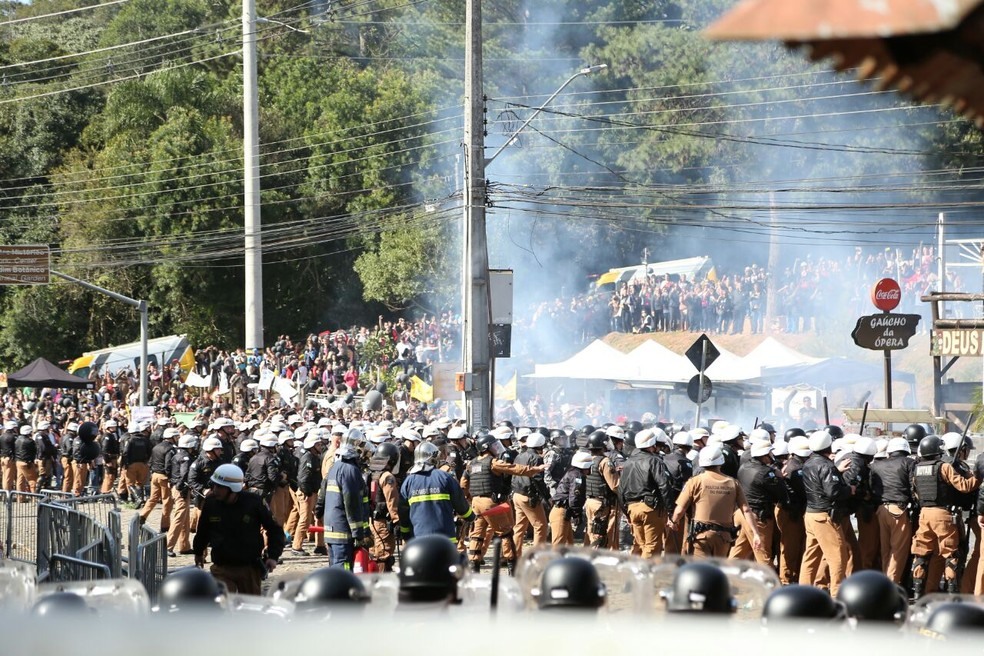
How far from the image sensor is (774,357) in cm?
2920

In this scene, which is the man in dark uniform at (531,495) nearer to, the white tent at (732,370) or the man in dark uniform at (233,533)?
the man in dark uniform at (233,533)

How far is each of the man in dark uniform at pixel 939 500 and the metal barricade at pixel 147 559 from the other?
24.5 ft

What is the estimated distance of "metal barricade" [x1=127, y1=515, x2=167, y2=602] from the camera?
1062 cm

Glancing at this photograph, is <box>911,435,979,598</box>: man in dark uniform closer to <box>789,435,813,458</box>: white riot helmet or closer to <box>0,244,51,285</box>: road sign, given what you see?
<box>789,435,813,458</box>: white riot helmet

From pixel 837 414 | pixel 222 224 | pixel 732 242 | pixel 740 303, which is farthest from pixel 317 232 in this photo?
pixel 837 414

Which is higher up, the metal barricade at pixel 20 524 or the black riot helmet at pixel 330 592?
the black riot helmet at pixel 330 592

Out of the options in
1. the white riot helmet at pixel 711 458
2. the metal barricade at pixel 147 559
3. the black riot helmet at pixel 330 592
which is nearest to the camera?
the black riot helmet at pixel 330 592

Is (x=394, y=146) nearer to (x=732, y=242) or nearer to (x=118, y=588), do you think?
(x=732, y=242)

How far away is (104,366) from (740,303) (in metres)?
22.3

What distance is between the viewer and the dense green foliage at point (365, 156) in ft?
150

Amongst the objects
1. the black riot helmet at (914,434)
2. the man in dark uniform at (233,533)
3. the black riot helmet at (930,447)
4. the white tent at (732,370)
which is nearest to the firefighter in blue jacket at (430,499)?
the man in dark uniform at (233,533)

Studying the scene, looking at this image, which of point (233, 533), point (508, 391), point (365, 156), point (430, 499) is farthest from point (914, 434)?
point (365, 156)

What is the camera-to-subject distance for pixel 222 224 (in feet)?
170

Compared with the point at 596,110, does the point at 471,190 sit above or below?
below
